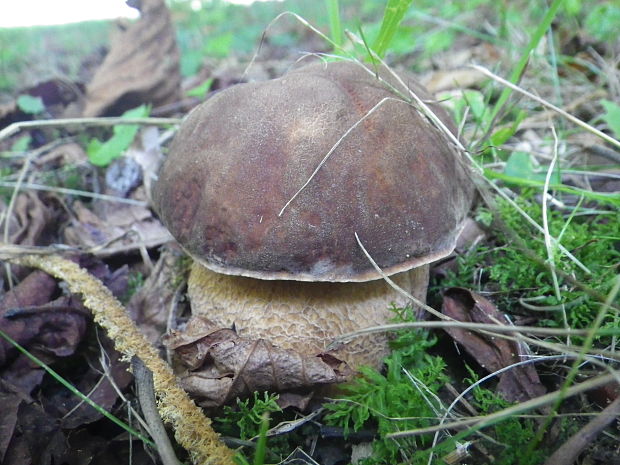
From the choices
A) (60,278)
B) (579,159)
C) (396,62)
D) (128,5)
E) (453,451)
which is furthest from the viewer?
(396,62)

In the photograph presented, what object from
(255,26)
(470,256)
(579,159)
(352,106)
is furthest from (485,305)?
(255,26)

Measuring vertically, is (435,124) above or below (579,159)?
above

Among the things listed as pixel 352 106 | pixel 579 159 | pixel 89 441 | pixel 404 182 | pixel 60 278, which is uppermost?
pixel 352 106

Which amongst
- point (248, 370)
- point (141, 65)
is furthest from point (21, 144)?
point (248, 370)

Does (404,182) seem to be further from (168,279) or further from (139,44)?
(139,44)

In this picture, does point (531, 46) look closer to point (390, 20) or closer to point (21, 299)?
point (390, 20)

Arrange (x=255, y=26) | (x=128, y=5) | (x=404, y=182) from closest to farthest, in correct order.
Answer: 1. (x=404, y=182)
2. (x=128, y=5)
3. (x=255, y=26)

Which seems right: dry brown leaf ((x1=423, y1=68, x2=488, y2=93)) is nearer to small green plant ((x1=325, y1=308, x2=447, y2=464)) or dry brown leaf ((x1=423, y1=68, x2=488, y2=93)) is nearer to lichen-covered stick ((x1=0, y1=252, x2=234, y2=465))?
small green plant ((x1=325, y1=308, x2=447, y2=464))
